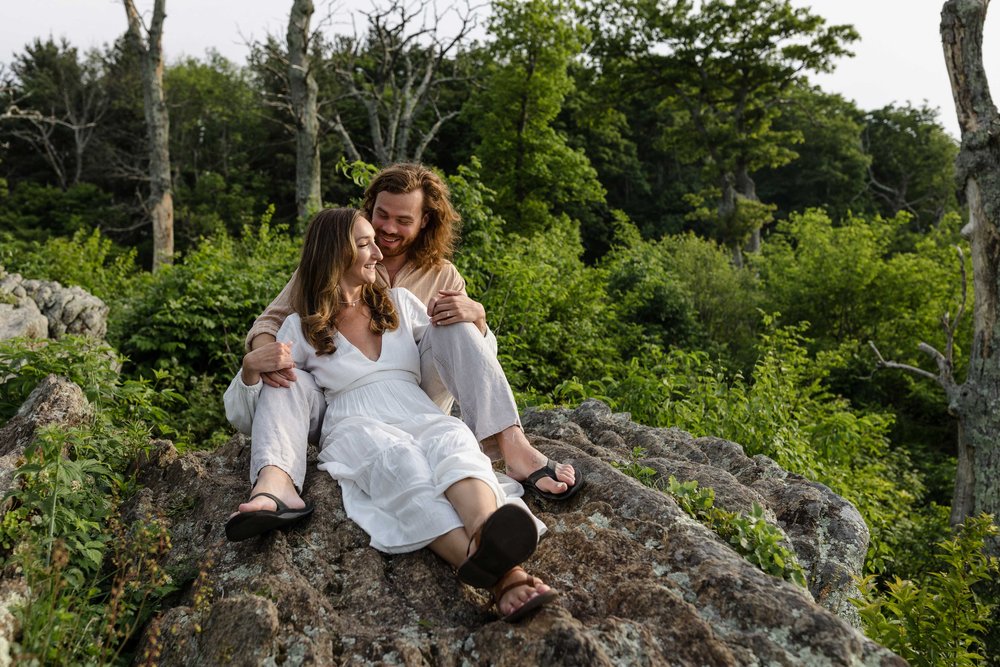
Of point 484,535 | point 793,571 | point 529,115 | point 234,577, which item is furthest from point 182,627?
point 529,115

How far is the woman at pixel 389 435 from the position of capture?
232cm

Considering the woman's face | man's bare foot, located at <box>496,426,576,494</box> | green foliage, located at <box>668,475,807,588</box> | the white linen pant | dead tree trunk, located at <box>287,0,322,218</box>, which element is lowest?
green foliage, located at <box>668,475,807,588</box>

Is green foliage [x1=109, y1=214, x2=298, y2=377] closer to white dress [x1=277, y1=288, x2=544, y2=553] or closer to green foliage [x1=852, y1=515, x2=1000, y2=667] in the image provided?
white dress [x1=277, y1=288, x2=544, y2=553]

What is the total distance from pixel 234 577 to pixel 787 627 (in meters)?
1.81

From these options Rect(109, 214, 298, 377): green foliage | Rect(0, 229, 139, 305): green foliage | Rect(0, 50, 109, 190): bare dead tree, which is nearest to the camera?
Rect(109, 214, 298, 377): green foliage

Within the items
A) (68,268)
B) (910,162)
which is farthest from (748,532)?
(910,162)

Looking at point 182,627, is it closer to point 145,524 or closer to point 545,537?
point 145,524

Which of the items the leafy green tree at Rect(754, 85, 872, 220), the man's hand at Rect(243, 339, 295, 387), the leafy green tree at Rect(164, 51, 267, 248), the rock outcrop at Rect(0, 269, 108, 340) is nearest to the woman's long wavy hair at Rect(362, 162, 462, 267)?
the man's hand at Rect(243, 339, 295, 387)

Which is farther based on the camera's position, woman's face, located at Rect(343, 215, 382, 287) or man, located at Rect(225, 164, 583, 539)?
woman's face, located at Rect(343, 215, 382, 287)

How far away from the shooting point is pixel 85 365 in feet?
13.2

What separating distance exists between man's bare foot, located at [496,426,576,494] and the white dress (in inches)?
3.8

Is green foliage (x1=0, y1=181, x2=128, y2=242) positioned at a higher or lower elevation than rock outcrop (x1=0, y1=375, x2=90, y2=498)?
lower

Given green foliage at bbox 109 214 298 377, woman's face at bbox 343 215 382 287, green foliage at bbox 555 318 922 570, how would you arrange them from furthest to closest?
green foliage at bbox 109 214 298 377 < green foliage at bbox 555 318 922 570 < woman's face at bbox 343 215 382 287

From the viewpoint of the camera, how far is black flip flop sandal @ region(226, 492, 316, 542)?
2.60 metres
